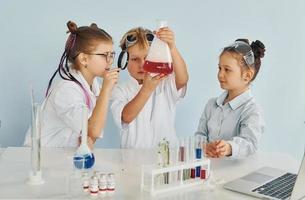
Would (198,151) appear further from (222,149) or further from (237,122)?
(237,122)

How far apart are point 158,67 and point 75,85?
29cm

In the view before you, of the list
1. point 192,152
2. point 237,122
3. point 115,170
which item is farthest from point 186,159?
point 237,122

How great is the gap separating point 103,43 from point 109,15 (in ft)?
0.88

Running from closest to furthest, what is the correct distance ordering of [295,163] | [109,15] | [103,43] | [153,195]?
[153,195] < [295,163] < [103,43] < [109,15]

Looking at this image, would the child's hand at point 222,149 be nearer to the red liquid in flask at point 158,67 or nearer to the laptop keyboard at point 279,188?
the laptop keyboard at point 279,188

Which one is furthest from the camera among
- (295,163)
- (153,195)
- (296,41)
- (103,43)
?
(296,41)

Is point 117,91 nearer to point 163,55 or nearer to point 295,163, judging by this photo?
point 163,55

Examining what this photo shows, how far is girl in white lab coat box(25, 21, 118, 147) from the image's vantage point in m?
1.47

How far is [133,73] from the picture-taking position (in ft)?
5.47

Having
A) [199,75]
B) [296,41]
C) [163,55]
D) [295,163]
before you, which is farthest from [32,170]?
[296,41]

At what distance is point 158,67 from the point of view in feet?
4.74

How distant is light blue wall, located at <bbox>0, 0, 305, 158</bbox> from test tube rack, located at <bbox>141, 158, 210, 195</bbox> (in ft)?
2.57

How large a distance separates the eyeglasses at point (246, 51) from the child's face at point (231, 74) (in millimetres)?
31

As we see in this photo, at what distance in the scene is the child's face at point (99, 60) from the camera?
157 centimetres
